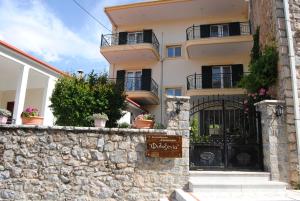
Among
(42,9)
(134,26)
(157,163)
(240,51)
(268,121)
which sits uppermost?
(134,26)

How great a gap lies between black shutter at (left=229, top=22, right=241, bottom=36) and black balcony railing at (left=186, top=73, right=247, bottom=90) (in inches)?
96.8

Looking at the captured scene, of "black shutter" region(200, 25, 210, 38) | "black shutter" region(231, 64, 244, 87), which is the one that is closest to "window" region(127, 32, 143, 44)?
"black shutter" region(200, 25, 210, 38)

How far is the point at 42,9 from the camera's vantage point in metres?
6.75

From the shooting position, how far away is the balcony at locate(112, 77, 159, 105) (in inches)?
621

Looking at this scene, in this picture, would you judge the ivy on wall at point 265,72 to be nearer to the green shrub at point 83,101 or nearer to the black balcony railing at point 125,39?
the green shrub at point 83,101

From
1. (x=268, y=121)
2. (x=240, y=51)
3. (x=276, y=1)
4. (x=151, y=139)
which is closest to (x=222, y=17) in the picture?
(x=240, y=51)

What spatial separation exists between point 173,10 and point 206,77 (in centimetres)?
504

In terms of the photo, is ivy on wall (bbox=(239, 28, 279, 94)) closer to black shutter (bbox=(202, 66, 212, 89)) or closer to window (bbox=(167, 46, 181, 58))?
black shutter (bbox=(202, 66, 212, 89))

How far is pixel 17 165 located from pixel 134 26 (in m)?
13.8

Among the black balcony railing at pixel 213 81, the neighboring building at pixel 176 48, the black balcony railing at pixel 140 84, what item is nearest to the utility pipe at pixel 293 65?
the neighboring building at pixel 176 48

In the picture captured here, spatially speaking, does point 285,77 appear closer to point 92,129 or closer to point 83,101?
point 92,129

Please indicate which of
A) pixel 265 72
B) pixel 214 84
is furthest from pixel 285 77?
pixel 214 84

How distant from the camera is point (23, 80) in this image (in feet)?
33.4

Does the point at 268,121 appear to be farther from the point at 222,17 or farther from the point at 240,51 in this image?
the point at 222,17
